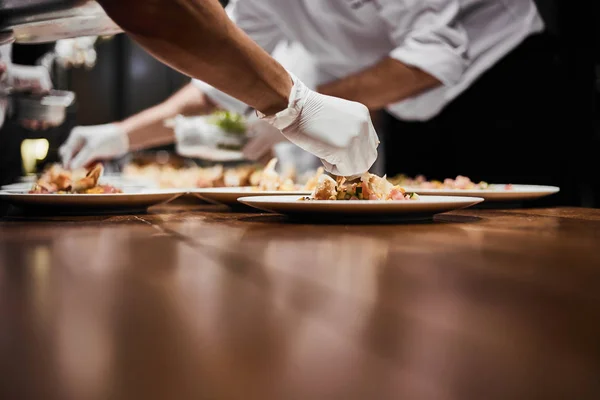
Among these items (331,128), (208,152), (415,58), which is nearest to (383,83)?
(415,58)

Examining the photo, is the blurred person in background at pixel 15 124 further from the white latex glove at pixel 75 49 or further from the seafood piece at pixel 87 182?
the white latex glove at pixel 75 49

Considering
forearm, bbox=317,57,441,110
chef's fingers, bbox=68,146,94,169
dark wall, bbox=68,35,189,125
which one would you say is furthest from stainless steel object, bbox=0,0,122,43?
dark wall, bbox=68,35,189,125

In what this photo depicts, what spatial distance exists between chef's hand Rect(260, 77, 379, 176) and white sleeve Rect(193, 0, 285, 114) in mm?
2040

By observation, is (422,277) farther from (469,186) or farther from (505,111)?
(505,111)

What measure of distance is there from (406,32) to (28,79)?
1744 millimetres

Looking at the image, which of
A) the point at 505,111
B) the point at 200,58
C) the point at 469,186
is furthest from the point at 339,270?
the point at 505,111

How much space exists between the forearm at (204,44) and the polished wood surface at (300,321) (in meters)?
0.35

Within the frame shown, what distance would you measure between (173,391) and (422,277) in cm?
32

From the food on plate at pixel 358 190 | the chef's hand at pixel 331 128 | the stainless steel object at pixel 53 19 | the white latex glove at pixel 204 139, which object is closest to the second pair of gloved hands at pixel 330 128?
the chef's hand at pixel 331 128

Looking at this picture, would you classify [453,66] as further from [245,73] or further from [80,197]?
[80,197]

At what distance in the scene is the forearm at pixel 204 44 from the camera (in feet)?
2.85

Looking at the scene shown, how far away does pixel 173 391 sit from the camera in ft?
0.83

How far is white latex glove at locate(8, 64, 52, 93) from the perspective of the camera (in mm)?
2381

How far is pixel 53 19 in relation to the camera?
3.95 ft
